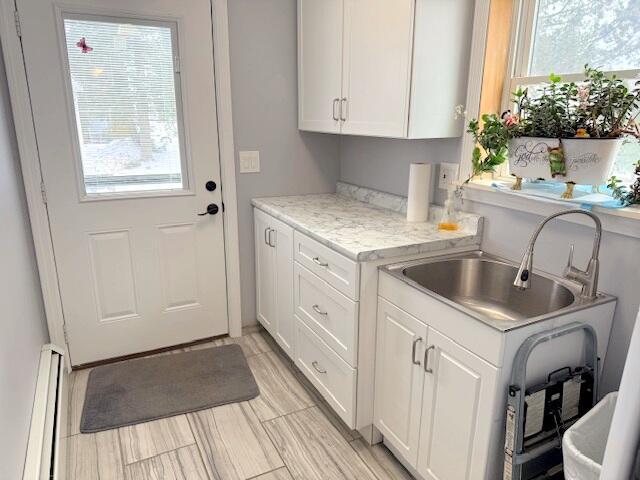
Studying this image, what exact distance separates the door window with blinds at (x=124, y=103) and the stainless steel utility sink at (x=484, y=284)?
1.49m

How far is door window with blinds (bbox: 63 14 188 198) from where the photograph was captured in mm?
2205

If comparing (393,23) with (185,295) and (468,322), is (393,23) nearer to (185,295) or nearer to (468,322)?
(468,322)

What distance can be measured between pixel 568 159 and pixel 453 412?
3.08 ft

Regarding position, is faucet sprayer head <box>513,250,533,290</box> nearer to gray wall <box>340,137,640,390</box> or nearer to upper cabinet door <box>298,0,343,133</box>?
gray wall <box>340,137,640,390</box>

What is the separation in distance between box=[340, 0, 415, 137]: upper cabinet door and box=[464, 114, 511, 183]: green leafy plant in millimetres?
299

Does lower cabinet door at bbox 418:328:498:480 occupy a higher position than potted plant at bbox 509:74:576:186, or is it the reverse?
potted plant at bbox 509:74:576:186

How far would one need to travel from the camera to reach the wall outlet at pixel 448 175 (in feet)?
6.64

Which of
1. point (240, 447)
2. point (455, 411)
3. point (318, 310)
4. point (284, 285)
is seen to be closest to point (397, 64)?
point (318, 310)

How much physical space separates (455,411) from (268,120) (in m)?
1.94

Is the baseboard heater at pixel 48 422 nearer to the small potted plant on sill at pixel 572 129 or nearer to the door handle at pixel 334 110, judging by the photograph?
the door handle at pixel 334 110

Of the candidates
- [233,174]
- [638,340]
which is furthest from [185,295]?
[638,340]

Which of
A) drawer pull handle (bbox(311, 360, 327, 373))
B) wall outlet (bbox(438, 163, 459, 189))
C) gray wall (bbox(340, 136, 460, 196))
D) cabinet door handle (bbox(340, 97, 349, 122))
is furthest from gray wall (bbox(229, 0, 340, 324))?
wall outlet (bbox(438, 163, 459, 189))

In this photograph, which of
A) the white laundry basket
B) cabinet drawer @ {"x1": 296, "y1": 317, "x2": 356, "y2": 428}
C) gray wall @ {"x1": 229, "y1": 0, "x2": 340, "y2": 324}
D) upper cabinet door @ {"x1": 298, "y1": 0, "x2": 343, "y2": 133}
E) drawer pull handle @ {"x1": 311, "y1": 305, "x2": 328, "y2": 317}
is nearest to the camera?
the white laundry basket

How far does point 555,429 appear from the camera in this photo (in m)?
1.40
